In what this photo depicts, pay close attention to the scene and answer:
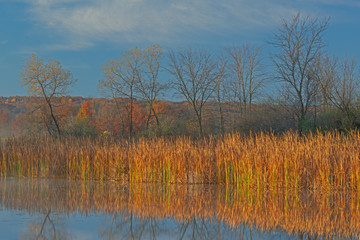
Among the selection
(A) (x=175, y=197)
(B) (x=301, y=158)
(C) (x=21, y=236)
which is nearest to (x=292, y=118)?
(B) (x=301, y=158)

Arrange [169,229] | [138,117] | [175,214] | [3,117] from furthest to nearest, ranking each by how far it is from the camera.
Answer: [3,117], [138,117], [175,214], [169,229]

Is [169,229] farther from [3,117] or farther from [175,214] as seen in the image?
[3,117]

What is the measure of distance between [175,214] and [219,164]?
4233 millimetres

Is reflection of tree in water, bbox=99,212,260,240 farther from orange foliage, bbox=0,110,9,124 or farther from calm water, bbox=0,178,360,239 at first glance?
orange foliage, bbox=0,110,9,124

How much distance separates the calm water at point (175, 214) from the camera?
5.81 meters

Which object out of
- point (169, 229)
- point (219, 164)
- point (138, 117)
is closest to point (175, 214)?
point (169, 229)

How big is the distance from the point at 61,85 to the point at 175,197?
71.8 feet

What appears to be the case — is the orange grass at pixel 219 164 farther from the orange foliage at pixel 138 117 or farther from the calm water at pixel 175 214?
the orange foliage at pixel 138 117

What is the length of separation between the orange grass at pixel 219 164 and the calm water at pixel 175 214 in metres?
0.66

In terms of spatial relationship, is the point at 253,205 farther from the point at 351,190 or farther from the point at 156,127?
the point at 156,127

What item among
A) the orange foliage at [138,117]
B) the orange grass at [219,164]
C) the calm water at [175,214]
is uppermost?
the orange foliage at [138,117]

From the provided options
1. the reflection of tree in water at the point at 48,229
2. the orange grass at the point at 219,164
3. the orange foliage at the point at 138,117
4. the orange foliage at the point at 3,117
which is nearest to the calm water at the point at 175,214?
the reflection of tree in water at the point at 48,229

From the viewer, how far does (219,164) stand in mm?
11094

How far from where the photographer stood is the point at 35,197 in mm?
8898
